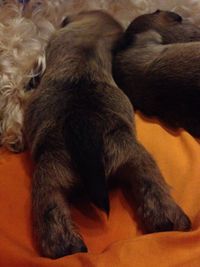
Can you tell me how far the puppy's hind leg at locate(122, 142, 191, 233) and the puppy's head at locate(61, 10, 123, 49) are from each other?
0.43 m

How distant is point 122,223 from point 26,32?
765 mm

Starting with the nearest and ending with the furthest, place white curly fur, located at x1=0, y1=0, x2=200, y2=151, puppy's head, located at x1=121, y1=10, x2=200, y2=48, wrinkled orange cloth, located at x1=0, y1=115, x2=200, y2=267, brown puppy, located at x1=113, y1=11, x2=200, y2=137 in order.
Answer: wrinkled orange cloth, located at x1=0, y1=115, x2=200, y2=267 < brown puppy, located at x1=113, y1=11, x2=200, y2=137 < white curly fur, located at x1=0, y1=0, x2=200, y2=151 < puppy's head, located at x1=121, y1=10, x2=200, y2=48

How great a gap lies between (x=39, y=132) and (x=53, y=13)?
0.71 metres

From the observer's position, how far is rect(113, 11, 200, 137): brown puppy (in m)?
1.15

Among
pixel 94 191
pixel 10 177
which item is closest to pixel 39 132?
pixel 10 177

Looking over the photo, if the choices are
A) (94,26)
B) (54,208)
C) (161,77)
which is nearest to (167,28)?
(94,26)

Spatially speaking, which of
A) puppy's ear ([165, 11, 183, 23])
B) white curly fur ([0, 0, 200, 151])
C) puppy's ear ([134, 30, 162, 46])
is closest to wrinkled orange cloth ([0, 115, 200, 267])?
white curly fur ([0, 0, 200, 151])

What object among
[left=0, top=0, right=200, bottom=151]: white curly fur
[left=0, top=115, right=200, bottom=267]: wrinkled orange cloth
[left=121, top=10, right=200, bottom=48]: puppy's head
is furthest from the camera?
[left=121, top=10, right=200, bottom=48]: puppy's head

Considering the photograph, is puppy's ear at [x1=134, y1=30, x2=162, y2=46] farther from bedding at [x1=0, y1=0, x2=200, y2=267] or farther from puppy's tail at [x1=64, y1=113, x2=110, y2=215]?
puppy's tail at [x1=64, y1=113, x2=110, y2=215]

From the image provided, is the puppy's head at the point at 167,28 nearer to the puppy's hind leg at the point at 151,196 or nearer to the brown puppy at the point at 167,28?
the brown puppy at the point at 167,28

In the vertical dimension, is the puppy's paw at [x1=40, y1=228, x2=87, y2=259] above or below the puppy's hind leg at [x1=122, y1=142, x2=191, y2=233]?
below

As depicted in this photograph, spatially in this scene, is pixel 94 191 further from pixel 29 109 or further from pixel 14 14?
pixel 14 14

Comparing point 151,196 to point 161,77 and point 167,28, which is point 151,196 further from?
point 167,28

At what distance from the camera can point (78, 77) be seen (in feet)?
3.74
